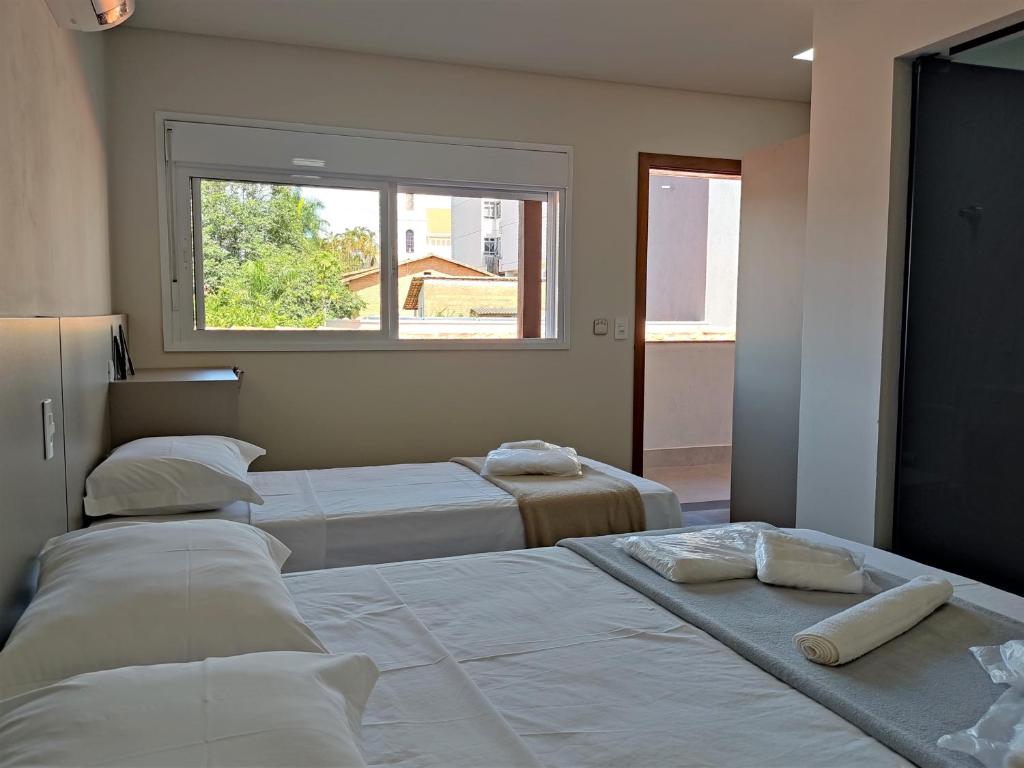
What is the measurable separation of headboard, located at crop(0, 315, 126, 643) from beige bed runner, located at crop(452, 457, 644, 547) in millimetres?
1326

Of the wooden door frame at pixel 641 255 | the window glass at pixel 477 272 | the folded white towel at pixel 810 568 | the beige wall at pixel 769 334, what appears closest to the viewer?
the folded white towel at pixel 810 568

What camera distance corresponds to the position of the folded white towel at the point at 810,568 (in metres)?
1.73

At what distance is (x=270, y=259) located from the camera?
12.0 feet

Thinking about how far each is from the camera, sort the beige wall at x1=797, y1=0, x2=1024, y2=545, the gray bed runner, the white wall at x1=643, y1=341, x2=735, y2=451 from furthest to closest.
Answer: the white wall at x1=643, y1=341, x2=735, y2=451 < the beige wall at x1=797, y1=0, x2=1024, y2=545 < the gray bed runner

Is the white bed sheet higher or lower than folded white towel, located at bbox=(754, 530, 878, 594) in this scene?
lower

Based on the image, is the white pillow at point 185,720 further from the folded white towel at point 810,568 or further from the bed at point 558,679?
the folded white towel at point 810,568

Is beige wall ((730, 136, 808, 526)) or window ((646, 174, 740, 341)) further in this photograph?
window ((646, 174, 740, 341))

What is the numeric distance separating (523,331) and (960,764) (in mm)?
3255

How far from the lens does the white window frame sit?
136 inches

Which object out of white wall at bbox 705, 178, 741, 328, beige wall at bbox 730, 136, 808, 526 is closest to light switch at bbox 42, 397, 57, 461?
beige wall at bbox 730, 136, 808, 526

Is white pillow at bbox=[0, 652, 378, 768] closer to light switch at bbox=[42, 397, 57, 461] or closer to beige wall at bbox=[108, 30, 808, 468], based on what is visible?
light switch at bbox=[42, 397, 57, 461]

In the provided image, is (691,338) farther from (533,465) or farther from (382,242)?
(533,465)

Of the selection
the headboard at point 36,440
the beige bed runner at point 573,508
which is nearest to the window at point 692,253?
the beige bed runner at point 573,508

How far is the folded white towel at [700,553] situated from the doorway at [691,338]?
278 cm
